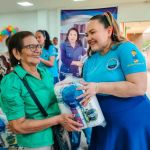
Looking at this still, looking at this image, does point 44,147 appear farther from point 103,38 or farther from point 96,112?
point 103,38

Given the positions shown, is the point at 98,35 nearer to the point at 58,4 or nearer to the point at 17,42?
the point at 17,42

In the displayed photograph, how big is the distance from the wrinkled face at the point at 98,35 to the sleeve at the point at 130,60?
112mm

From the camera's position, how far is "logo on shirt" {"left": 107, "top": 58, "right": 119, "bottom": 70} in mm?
1249

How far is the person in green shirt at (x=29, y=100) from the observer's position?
3.96ft

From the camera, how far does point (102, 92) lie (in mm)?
1223

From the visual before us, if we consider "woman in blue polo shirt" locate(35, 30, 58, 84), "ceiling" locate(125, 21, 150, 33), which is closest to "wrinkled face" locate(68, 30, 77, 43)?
"ceiling" locate(125, 21, 150, 33)

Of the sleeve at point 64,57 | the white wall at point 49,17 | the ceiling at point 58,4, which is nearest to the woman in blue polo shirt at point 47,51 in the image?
the sleeve at point 64,57

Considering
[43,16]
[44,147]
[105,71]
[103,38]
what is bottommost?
[44,147]

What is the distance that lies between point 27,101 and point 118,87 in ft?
1.37

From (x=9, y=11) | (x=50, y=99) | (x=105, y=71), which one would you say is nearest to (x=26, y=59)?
(x=50, y=99)

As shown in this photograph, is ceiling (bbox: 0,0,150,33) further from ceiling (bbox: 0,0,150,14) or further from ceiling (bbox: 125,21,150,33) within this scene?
ceiling (bbox: 125,21,150,33)

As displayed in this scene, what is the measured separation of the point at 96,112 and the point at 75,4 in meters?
6.44

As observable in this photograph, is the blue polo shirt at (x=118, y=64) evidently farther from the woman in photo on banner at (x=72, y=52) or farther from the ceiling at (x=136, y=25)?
the ceiling at (x=136, y=25)

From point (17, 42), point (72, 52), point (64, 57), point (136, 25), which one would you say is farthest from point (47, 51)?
point (136, 25)
